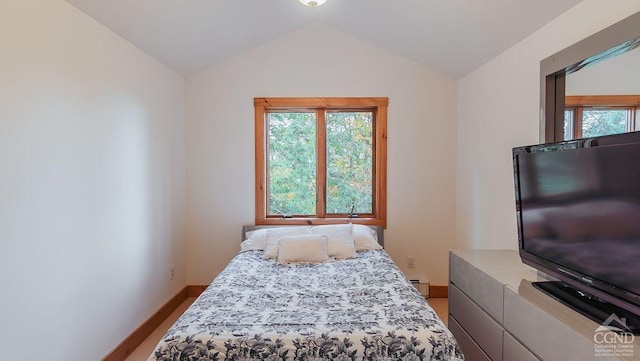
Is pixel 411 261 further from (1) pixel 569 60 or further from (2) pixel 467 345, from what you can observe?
(1) pixel 569 60

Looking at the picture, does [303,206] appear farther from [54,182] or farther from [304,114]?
[54,182]

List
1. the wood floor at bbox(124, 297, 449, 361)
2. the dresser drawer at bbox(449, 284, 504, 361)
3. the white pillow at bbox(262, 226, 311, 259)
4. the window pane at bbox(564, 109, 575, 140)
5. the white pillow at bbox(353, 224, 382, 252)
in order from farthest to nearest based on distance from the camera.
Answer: the white pillow at bbox(353, 224, 382, 252)
the white pillow at bbox(262, 226, 311, 259)
the wood floor at bbox(124, 297, 449, 361)
the window pane at bbox(564, 109, 575, 140)
the dresser drawer at bbox(449, 284, 504, 361)

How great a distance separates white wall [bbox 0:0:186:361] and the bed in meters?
0.73

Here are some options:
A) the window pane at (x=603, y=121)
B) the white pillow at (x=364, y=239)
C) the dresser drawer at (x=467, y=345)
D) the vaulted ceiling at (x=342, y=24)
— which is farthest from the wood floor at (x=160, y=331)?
the vaulted ceiling at (x=342, y=24)

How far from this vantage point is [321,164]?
144 inches

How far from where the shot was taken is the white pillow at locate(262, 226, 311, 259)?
295 cm

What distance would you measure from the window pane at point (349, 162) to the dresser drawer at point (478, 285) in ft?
4.91

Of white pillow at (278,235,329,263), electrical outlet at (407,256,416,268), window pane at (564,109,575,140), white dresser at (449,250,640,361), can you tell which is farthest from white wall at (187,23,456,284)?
window pane at (564,109,575,140)

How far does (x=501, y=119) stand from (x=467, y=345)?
1710 mm

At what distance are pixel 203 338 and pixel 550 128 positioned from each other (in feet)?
7.44

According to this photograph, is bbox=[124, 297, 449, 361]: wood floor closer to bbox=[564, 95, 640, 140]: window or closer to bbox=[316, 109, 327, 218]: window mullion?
bbox=[316, 109, 327, 218]: window mullion

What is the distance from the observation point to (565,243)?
5.01ft

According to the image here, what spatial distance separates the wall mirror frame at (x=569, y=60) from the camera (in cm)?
150

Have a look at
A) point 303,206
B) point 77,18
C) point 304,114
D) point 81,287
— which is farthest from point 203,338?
point 304,114
